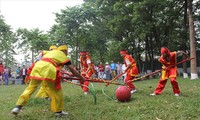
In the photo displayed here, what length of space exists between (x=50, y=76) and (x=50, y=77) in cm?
2

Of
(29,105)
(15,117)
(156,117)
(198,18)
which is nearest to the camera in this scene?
(156,117)

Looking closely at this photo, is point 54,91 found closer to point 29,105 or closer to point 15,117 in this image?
point 15,117

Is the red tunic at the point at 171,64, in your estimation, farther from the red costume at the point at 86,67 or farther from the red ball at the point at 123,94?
the red costume at the point at 86,67

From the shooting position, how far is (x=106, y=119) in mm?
7043

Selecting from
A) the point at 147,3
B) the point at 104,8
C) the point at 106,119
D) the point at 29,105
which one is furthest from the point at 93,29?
the point at 106,119

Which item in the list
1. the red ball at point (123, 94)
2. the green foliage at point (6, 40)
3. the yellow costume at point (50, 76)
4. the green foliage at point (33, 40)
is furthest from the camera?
the green foliage at point (6, 40)

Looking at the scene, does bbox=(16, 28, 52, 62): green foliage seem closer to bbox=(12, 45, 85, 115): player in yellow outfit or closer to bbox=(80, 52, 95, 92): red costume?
bbox=(80, 52, 95, 92): red costume

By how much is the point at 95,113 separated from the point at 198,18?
24.0m

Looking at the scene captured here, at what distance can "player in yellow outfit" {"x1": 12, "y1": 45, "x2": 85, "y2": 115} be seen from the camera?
714 cm

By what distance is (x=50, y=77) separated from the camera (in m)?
7.11

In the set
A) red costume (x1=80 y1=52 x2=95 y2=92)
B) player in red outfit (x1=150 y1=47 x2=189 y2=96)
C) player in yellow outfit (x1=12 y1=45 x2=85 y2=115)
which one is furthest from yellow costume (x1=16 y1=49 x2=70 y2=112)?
red costume (x1=80 y1=52 x2=95 y2=92)

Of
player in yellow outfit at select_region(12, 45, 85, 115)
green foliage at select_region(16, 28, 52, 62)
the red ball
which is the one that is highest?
green foliage at select_region(16, 28, 52, 62)

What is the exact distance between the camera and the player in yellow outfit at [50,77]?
7.14m

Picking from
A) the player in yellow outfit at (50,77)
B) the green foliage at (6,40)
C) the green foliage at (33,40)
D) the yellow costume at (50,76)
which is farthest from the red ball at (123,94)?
the green foliage at (6,40)
